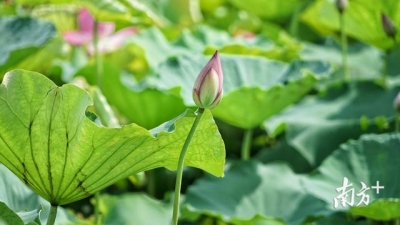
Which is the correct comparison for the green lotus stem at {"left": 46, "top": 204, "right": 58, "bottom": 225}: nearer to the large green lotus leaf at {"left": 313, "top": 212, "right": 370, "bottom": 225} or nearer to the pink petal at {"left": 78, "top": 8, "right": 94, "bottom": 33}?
the large green lotus leaf at {"left": 313, "top": 212, "right": 370, "bottom": 225}

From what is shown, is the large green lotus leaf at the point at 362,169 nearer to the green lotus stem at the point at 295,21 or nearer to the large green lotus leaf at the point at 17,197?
the large green lotus leaf at the point at 17,197

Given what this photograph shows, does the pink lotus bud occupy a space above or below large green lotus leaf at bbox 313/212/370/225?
above

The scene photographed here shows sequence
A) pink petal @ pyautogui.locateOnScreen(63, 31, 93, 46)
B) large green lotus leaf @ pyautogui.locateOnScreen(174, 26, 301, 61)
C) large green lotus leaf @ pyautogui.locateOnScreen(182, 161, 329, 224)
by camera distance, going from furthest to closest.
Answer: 1. pink petal @ pyautogui.locateOnScreen(63, 31, 93, 46)
2. large green lotus leaf @ pyautogui.locateOnScreen(174, 26, 301, 61)
3. large green lotus leaf @ pyautogui.locateOnScreen(182, 161, 329, 224)

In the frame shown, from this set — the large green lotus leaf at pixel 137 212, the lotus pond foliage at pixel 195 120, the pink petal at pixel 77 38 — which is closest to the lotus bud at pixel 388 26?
the lotus pond foliage at pixel 195 120

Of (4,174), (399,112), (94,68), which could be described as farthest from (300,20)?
(4,174)

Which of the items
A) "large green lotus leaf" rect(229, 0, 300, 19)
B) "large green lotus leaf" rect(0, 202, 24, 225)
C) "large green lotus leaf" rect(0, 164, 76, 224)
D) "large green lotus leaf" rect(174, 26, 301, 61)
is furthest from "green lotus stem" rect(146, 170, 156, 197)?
→ "large green lotus leaf" rect(0, 202, 24, 225)

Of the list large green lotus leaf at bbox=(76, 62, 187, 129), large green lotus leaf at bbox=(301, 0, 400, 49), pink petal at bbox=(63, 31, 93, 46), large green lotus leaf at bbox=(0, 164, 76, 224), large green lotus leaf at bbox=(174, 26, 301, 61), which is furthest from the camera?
pink petal at bbox=(63, 31, 93, 46)

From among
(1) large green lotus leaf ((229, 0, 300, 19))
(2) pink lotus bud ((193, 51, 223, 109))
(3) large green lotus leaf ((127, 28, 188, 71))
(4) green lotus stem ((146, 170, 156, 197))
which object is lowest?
(4) green lotus stem ((146, 170, 156, 197))

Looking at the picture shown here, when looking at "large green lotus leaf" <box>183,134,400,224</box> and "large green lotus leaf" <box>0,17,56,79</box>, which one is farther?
"large green lotus leaf" <box>0,17,56,79</box>
